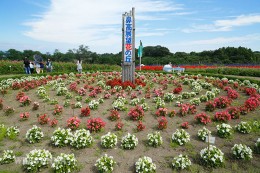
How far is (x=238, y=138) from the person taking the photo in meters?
6.98

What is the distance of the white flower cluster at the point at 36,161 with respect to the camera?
5.45m

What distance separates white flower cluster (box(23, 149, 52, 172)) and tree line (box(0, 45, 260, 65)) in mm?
37304

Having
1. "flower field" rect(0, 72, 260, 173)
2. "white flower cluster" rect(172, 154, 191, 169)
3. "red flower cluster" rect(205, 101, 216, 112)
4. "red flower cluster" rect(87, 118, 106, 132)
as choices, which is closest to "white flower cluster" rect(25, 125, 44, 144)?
"flower field" rect(0, 72, 260, 173)

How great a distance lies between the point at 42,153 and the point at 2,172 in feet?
3.18

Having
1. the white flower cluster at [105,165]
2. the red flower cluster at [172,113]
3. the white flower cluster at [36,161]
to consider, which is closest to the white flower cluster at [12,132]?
the white flower cluster at [36,161]

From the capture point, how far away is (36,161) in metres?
5.48

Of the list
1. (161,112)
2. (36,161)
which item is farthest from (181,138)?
(36,161)

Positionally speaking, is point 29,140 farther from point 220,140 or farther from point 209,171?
point 220,140

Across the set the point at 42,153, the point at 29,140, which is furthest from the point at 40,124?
the point at 42,153

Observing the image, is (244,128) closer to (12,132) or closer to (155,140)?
(155,140)

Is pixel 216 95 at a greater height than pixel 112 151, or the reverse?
pixel 216 95

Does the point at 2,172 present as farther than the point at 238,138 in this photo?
No

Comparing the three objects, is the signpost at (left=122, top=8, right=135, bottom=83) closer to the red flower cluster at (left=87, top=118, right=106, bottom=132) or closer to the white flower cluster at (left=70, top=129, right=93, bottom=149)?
the red flower cluster at (left=87, top=118, right=106, bottom=132)

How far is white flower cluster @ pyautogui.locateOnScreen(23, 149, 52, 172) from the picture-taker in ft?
17.9
